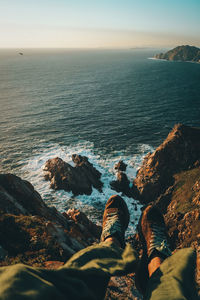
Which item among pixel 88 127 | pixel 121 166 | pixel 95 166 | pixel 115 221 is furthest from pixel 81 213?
pixel 88 127

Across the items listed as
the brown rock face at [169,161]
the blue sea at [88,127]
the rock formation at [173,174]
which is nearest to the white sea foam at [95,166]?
the blue sea at [88,127]

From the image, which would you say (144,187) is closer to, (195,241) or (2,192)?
(195,241)

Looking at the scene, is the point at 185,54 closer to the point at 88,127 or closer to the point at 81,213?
the point at 88,127

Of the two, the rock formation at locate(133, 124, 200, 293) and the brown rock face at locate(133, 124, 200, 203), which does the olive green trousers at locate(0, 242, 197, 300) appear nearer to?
the rock formation at locate(133, 124, 200, 293)

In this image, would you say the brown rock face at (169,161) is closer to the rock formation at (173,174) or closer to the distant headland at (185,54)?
the rock formation at (173,174)

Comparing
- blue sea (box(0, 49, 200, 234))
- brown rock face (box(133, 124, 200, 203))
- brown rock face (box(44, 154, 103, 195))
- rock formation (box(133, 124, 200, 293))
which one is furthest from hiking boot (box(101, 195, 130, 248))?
brown rock face (box(44, 154, 103, 195))

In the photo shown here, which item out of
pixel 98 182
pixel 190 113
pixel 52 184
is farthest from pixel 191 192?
pixel 190 113
